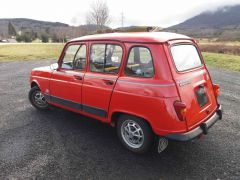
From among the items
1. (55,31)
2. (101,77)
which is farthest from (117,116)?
(55,31)

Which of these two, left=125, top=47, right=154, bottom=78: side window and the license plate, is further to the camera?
the license plate

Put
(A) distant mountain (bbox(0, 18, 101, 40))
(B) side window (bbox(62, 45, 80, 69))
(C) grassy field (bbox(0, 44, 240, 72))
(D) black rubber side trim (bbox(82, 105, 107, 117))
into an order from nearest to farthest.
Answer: (D) black rubber side trim (bbox(82, 105, 107, 117))
(B) side window (bbox(62, 45, 80, 69))
(C) grassy field (bbox(0, 44, 240, 72))
(A) distant mountain (bbox(0, 18, 101, 40))

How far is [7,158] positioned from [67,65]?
2.15 m

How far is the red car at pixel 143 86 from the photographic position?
3357 mm

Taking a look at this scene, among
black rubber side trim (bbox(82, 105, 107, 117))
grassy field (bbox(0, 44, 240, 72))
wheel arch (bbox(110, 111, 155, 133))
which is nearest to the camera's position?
wheel arch (bbox(110, 111, 155, 133))

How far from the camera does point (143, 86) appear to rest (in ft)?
11.4

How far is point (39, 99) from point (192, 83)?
4041 mm

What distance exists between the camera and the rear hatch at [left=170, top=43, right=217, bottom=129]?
348cm

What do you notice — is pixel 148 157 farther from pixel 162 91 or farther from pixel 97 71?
pixel 97 71

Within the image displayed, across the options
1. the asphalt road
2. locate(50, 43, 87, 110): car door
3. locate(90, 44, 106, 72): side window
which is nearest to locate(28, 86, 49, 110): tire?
the asphalt road

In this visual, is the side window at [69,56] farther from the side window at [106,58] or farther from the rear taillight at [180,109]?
the rear taillight at [180,109]

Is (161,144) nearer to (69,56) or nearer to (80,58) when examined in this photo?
(80,58)

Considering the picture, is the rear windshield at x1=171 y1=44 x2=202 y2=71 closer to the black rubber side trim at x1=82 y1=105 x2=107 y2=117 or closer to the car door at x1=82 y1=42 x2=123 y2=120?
the car door at x1=82 y1=42 x2=123 y2=120

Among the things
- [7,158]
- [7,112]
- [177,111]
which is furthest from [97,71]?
[7,112]
